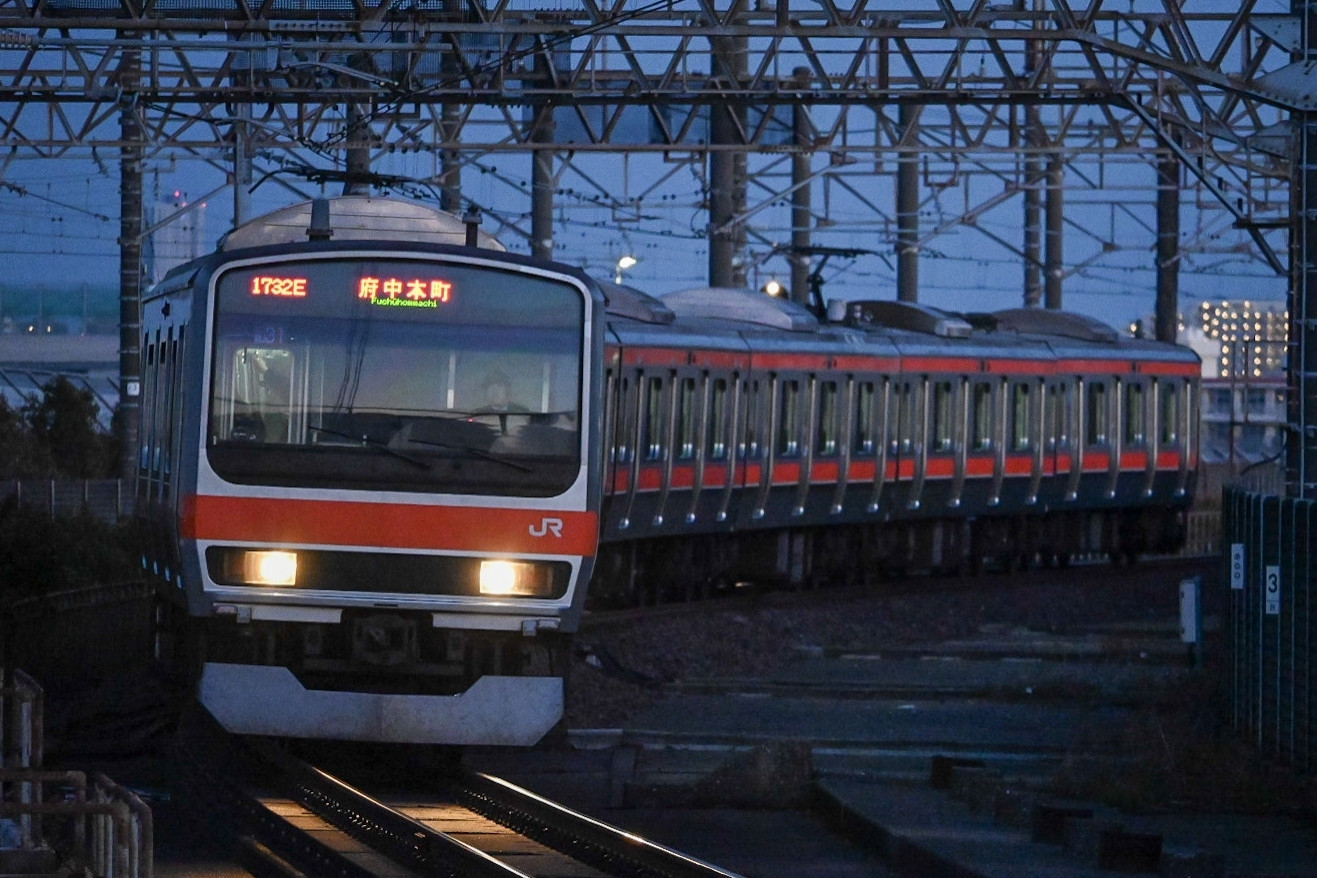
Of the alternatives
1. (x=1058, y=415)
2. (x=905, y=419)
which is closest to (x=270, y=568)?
(x=905, y=419)

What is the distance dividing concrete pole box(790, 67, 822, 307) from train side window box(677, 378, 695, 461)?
7.90 meters

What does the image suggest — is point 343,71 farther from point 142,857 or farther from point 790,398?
point 142,857

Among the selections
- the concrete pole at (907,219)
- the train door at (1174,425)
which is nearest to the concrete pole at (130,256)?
the concrete pole at (907,219)

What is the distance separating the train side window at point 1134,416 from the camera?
32.6m

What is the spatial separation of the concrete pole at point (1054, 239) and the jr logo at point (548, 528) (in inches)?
1114

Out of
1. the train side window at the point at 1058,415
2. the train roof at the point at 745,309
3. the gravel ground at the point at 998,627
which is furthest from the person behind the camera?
the train side window at the point at 1058,415

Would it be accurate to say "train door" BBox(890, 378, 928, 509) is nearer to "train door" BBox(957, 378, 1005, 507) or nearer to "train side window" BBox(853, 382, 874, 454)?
"train side window" BBox(853, 382, 874, 454)

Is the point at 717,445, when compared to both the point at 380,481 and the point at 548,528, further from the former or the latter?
the point at 380,481

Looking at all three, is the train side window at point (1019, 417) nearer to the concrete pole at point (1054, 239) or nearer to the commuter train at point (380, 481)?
the concrete pole at point (1054, 239)

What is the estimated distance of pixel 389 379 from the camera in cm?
1255

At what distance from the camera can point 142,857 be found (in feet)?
28.1

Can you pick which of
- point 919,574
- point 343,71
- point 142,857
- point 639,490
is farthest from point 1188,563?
point 142,857

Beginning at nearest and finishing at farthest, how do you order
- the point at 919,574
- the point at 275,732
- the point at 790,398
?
1. the point at 275,732
2. the point at 790,398
3. the point at 919,574

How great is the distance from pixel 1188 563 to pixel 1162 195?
9.76 meters
